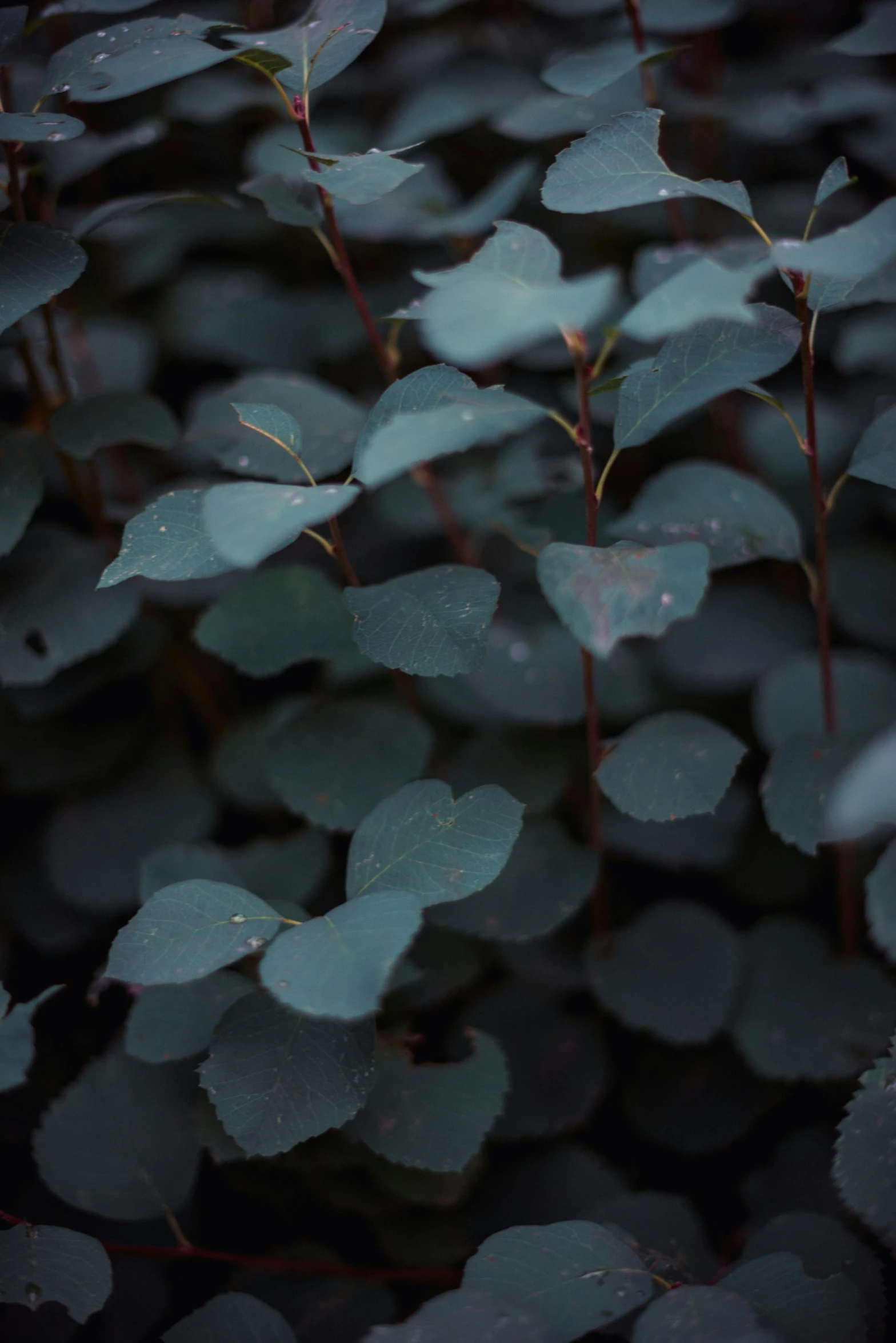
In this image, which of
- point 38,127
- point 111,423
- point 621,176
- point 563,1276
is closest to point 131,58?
point 38,127

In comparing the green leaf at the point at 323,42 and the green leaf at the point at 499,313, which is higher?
the green leaf at the point at 323,42

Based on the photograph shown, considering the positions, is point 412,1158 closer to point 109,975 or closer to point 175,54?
point 109,975

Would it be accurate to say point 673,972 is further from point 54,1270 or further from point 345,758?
point 54,1270

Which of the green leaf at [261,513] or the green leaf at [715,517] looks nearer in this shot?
the green leaf at [261,513]

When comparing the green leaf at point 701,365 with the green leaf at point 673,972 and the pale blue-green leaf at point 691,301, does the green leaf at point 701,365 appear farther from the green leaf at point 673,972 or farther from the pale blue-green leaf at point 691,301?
the green leaf at point 673,972

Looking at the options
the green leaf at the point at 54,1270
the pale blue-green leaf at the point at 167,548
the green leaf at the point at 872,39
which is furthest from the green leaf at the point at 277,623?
the green leaf at the point at 872,39

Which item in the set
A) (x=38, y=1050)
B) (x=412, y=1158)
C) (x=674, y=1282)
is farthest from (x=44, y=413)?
(x=674, y=1282)

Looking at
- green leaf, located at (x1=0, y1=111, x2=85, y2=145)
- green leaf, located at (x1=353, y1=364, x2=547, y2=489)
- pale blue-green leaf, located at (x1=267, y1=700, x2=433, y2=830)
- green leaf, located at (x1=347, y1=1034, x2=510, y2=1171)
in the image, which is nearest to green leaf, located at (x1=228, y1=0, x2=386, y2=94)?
green leaf, located at (x1=0, y1=111, x2=85, y2=145)
